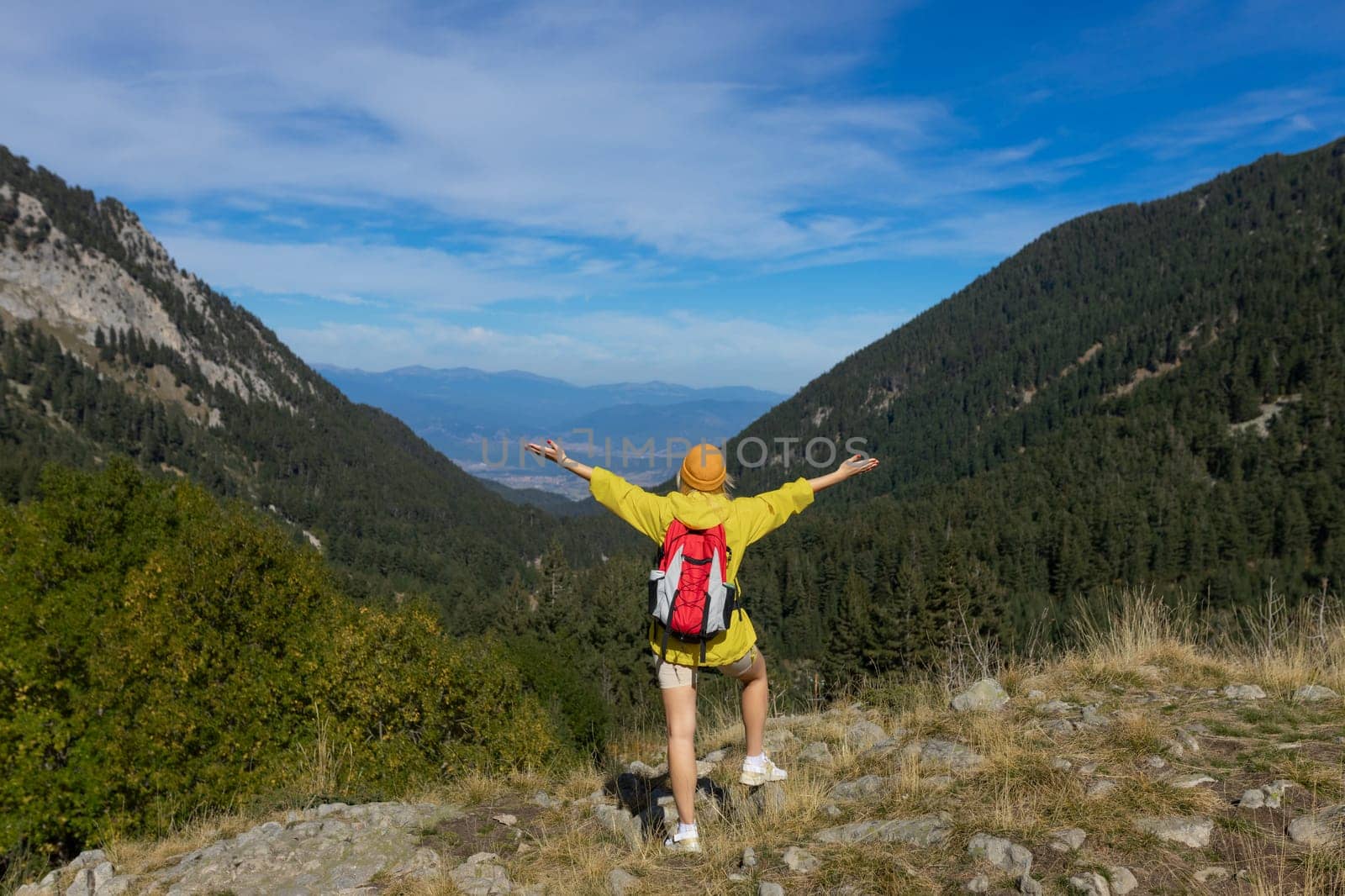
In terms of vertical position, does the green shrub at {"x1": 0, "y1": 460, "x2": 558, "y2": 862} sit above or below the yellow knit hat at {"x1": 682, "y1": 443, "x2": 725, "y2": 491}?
below

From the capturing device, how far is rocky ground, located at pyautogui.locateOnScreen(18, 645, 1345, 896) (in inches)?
155

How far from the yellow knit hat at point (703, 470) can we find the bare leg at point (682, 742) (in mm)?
1441

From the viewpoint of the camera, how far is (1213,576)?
93188mm

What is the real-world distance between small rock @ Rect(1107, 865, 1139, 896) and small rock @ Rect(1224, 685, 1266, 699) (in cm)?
407

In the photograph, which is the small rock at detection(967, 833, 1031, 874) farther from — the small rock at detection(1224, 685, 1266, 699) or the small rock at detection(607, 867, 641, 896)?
the small rock at detection(1224, 685, 1266, 699)

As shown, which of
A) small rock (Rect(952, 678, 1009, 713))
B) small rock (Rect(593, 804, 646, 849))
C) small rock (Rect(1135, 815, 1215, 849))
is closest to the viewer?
small rock (Rect(1135, 815, 1215, 849))

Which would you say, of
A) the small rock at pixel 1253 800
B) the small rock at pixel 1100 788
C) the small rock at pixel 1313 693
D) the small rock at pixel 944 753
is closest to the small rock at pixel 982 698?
the small rock at pixel 944 753

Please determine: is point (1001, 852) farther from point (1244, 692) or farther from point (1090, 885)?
point (1244, 692)

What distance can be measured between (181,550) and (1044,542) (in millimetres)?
118469

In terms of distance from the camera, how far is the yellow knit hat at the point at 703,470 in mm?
4789

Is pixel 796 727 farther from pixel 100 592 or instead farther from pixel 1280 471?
pixel 1280 471

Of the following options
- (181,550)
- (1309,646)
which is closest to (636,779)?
(1309,646)

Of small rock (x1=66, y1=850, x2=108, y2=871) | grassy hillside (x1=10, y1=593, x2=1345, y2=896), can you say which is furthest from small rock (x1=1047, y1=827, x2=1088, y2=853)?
small rock (x1=66, y1=850, x2=108, y2=871)

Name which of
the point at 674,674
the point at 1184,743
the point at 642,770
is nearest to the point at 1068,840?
the point at 1184,743
